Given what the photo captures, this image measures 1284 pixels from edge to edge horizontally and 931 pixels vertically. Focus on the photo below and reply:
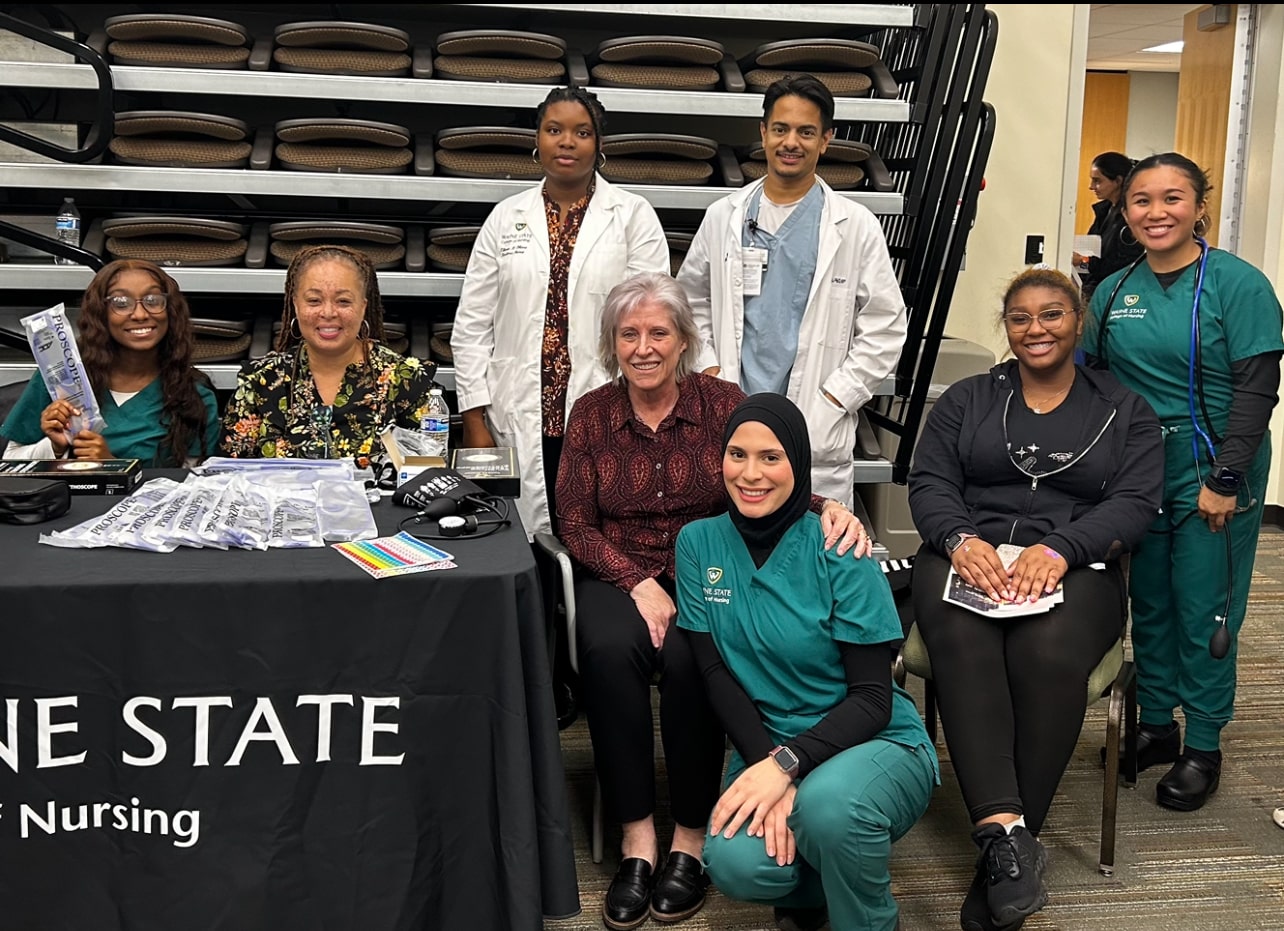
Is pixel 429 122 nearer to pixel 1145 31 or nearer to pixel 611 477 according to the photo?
pixel 611 477

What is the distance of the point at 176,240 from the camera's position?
3455 mm

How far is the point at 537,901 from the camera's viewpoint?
1830mm

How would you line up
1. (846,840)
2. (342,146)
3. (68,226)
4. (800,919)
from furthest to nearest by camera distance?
(342,146), (68,226), (800,919), (846,840)

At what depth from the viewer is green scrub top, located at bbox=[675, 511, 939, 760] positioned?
211 cm

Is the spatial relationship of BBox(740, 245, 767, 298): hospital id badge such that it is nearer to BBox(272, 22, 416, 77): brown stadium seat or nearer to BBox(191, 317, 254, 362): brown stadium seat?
BBox(272, 22, 416, 77): brown stadium seat

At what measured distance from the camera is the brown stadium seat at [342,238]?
3.44 metres

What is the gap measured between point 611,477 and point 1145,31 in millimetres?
8115

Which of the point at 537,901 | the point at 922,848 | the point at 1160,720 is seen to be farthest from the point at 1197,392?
the point at 537,901

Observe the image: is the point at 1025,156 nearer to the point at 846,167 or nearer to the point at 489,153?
the point at 846,167

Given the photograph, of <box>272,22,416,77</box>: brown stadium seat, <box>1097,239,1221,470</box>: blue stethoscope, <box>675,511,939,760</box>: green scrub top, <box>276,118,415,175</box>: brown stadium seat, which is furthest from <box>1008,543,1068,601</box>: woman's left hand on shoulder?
<box>272,22,416,77</box>: brown stadium seat

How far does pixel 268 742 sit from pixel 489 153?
2276 mm

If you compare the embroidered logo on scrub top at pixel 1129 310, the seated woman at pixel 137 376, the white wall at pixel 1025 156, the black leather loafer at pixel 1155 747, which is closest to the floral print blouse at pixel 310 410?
the seated woman at pixel 137 376

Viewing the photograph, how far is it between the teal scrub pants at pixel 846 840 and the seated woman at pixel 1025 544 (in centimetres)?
28

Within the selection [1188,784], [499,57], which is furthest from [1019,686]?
[499,57]
